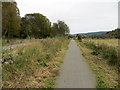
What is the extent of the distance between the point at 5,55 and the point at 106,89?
4.40 meters

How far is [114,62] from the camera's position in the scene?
9.75 meters

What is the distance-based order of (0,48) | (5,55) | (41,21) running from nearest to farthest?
(0,48), (5,55), (41,21)

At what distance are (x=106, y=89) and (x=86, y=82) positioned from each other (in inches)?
39.3

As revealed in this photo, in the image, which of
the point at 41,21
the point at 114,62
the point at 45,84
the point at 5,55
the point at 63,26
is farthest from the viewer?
the point at 41,21

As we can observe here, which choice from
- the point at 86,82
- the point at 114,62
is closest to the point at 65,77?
the point at 86,82

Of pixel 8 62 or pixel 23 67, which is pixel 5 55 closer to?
pixel 8 62

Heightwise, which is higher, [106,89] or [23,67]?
[23,67]

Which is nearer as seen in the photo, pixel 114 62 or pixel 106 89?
pixel 106 89

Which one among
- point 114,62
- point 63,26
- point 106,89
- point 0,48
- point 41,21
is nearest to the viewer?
point 106,89

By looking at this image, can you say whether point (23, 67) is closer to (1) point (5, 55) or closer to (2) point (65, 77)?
(1) point (5, 55)

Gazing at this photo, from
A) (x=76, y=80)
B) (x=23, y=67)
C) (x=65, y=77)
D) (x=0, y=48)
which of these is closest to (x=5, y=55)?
(x=0, y=48)

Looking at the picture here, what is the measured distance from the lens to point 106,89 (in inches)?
214

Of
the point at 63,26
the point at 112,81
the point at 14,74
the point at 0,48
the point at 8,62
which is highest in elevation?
the point at 63,26

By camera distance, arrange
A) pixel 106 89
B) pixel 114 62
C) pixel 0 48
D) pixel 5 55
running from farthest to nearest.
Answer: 1. pixel 114 62
2. pixel 5 55
3. pixel 0 48
4. pixel 106 89
